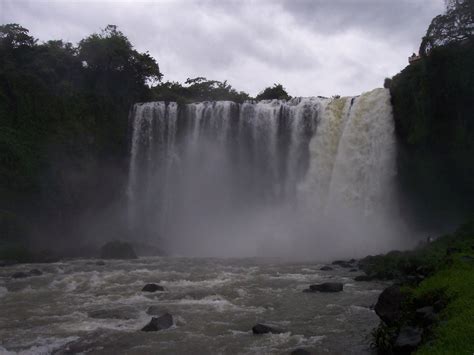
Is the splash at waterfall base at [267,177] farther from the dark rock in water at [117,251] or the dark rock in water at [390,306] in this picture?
the dark rock in water at [390,306]

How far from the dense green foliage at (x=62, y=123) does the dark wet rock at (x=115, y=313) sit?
19.4m

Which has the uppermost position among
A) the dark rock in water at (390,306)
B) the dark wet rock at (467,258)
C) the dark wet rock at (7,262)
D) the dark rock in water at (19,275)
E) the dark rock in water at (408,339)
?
the dark wet rock at (467,258)

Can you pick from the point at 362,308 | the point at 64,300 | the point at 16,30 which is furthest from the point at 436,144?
the point at 16,30

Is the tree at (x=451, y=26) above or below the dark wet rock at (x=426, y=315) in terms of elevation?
above

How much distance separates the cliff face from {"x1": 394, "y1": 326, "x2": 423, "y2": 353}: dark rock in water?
21.7m

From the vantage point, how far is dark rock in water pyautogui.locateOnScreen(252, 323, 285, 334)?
10.4 metres

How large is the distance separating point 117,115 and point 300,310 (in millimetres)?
29060

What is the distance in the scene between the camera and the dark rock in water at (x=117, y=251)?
26516 millimetres

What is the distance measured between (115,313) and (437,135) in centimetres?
2316

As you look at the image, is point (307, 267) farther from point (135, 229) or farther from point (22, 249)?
point (135, 229)

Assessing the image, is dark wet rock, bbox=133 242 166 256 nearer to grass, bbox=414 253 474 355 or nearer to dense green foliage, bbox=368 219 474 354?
dense green foliage, bbox=368 219 474 354

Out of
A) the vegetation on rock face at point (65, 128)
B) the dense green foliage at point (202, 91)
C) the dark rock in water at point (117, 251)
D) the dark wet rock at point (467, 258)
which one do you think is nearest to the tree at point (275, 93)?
the dense green foliage at point (202, 91)

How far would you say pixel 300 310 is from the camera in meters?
12.6

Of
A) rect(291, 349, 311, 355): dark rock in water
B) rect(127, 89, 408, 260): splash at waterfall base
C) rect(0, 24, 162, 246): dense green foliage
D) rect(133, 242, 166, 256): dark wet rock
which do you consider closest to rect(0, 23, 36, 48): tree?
rect(0, 24, 162, 246): dense green foliage
